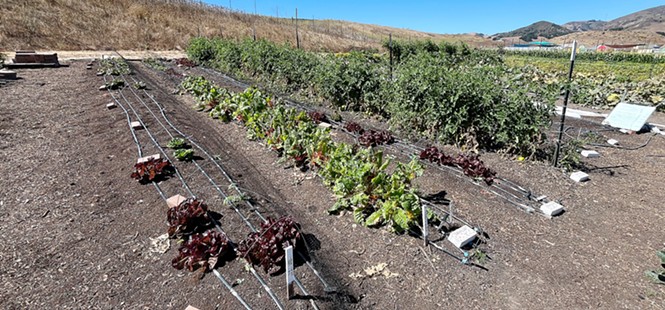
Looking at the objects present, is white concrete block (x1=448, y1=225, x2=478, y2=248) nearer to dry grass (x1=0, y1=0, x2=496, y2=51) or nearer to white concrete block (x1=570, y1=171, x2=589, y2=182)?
white concrete block (x1=570, y1=171, x2=589, y2=182)

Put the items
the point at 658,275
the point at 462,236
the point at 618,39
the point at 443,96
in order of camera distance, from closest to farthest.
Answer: the point at 658,275 → the point at 462,236 → the point at 443,96 → the point at 618,39

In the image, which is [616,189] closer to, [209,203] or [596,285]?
[596,285]

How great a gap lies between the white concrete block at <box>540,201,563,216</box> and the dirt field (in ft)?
0.26

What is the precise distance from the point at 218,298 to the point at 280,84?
783 cm

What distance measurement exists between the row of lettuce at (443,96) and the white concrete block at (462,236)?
2285 mm

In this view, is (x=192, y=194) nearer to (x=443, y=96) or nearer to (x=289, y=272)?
(x=289, y=272)

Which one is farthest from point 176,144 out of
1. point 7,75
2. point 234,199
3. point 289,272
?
point 7,75

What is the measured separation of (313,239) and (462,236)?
1.36 meters

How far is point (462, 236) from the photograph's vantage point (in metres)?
2.92

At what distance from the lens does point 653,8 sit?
17800 cm

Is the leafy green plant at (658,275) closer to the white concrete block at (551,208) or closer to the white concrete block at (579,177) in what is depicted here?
the white concrete block at (551,208)

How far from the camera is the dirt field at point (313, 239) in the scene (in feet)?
7.74

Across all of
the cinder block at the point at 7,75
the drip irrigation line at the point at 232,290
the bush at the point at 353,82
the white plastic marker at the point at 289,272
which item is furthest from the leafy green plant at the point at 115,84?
the white plastic marker at the point at 289,272

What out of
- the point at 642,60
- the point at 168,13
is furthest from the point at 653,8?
the point at 168,13
